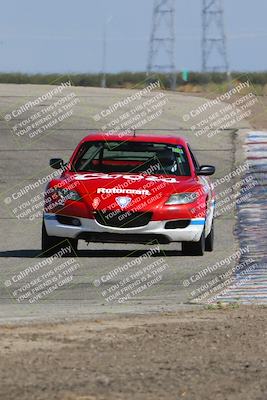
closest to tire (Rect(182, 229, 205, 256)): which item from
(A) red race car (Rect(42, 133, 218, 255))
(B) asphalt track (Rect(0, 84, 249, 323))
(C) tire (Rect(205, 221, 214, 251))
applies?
(A) red race car (Rect(42, 133, 218, 255))

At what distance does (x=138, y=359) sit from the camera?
23.7 ft

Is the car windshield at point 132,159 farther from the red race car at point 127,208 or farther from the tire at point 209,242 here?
the tire at point 209,242

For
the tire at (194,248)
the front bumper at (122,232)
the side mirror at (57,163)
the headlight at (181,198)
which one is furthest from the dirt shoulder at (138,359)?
the side mirror at (57,163)

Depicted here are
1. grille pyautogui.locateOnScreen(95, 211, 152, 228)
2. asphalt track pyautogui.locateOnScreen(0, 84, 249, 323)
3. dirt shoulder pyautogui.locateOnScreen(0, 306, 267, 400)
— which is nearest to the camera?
dirt shoulder pyautogui.locateOnScreen(0, 306, 267, 400)

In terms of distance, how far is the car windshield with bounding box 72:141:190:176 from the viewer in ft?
49.1

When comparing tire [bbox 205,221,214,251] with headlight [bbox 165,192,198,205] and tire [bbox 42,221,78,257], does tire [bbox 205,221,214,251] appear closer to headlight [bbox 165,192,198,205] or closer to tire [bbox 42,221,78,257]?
headlight [bbox 165,192,198,205]

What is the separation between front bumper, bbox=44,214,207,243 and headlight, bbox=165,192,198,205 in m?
0.24

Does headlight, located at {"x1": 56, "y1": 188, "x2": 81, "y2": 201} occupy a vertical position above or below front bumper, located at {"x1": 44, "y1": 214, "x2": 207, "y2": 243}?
above

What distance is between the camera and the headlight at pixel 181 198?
557 inches

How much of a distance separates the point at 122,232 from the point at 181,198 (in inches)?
34.3

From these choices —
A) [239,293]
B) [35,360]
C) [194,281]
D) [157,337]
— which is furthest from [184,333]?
[194,281]

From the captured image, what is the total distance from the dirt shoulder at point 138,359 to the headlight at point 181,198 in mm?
4987

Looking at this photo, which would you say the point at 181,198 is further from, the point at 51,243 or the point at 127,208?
the point at 51,243

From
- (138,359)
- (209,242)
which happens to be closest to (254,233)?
(209,242)
